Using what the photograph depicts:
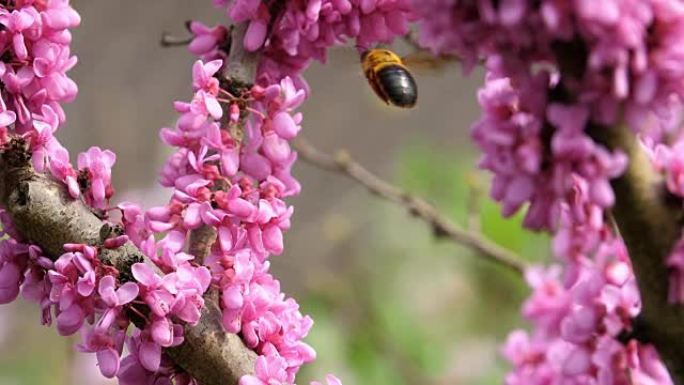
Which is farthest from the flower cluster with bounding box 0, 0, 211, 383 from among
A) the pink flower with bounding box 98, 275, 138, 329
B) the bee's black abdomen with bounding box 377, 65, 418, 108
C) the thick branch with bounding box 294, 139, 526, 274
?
the thick branch with bounding box 294, 139, 526, 274

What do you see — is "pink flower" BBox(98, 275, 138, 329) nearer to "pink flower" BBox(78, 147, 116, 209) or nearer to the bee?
"pink flower" BBox(78, 147, 116, 209)

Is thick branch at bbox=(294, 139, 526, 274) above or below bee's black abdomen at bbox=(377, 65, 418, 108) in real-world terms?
below

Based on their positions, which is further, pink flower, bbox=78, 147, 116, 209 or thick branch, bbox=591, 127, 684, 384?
pink flower, bbox=78, 147, 116, 209

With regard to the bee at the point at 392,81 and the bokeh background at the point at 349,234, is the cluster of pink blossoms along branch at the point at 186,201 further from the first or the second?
the bokeh background at the point at 349,234

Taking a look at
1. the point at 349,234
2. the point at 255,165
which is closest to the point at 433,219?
the point at 255,165

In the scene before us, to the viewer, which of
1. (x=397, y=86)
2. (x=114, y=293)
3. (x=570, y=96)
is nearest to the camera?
(x=570, y=96)

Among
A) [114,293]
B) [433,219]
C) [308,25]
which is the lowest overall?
[433,219]

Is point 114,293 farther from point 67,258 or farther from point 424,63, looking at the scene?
point 424,63

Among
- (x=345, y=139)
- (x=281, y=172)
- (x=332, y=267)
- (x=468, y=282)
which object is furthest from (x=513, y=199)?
(x=345, y=139)
